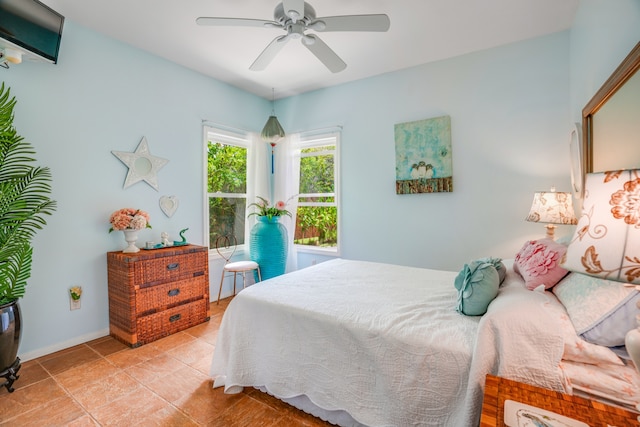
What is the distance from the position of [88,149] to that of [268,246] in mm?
1996

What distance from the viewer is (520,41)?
2.79m

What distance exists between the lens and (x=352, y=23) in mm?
1946

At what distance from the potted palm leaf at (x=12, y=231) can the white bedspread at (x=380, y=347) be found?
1297mm

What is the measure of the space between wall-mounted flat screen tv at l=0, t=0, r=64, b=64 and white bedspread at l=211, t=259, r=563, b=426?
7.21 ft

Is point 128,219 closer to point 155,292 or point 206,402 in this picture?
point 155,292

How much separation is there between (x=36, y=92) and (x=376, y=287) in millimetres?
2946

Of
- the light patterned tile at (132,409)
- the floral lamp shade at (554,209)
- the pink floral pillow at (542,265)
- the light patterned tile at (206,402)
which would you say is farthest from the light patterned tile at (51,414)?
the floral lamp shade at (554,209)

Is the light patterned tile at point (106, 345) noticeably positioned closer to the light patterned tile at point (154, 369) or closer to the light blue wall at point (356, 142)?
the light blue wall at point (356, 142)

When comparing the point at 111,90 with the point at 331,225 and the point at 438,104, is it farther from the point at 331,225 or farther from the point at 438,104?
the point at 438,104

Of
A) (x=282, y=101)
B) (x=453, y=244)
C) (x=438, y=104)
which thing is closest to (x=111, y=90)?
(x=282, y=101)

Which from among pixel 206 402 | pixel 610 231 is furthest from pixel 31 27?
pixel 610 231

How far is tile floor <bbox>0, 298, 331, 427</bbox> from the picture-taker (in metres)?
1.63

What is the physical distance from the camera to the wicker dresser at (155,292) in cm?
248

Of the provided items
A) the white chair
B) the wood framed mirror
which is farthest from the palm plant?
the wood framed mirror
